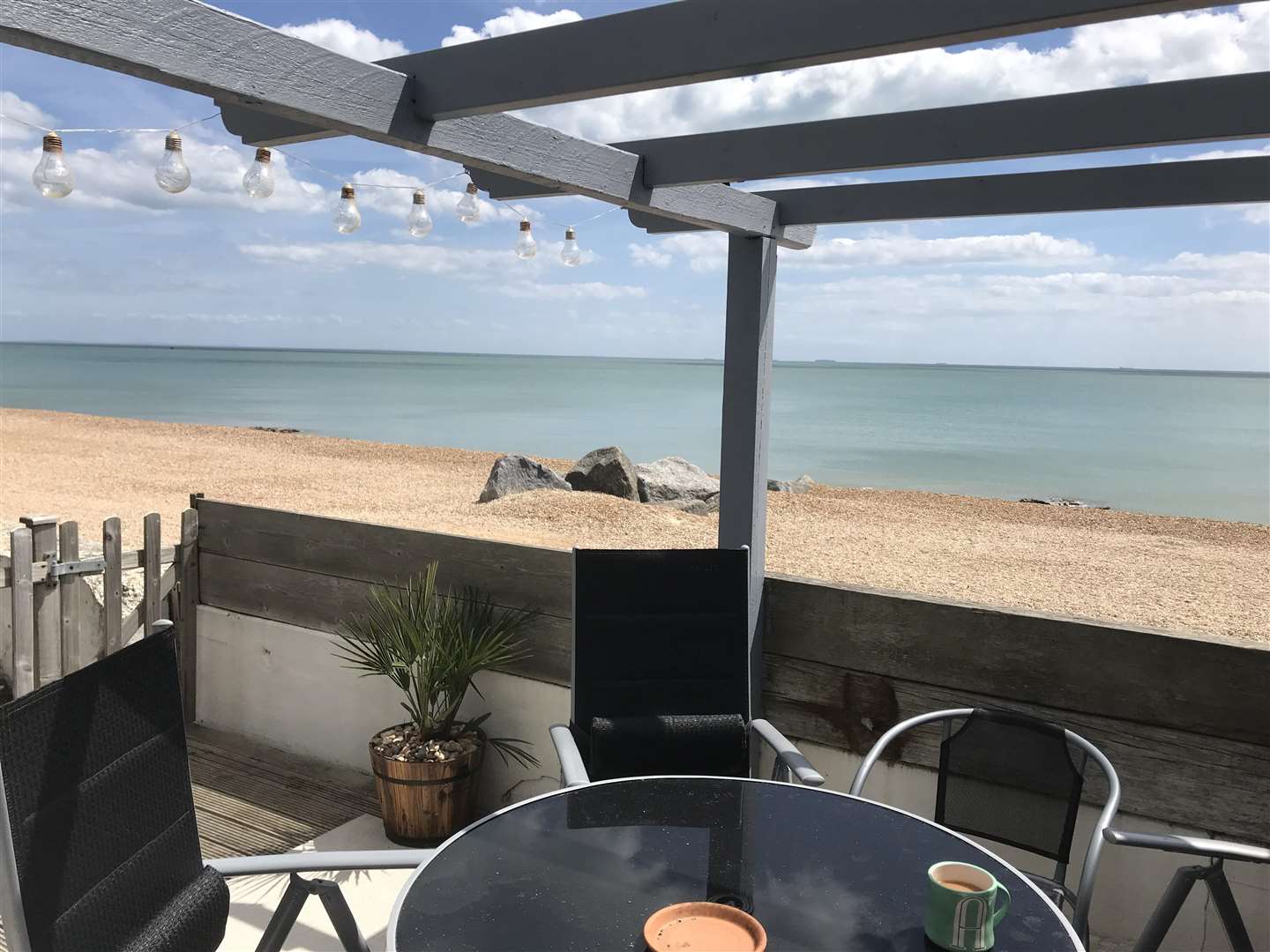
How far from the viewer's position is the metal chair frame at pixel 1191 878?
171 cm

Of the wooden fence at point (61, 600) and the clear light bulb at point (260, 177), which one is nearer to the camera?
the clear light bulb at point (260, 177)

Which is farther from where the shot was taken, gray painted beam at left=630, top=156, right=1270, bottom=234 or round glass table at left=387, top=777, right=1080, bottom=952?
gray painted beam at left=630, top=156, right=1270, bottom=234

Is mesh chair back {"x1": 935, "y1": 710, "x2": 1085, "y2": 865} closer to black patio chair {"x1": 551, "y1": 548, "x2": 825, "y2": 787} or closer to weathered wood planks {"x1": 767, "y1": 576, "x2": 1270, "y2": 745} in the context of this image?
weathered wood planks {"x1": 767, "y1": 576, "x2": 1270, "y2": 745}

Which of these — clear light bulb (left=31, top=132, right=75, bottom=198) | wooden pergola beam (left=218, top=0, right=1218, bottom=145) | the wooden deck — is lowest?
the wooden deck

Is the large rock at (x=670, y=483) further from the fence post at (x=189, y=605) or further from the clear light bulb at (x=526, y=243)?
the clear light bulb at (x=526, y=243)

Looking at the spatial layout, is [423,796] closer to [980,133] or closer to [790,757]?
[790,757]

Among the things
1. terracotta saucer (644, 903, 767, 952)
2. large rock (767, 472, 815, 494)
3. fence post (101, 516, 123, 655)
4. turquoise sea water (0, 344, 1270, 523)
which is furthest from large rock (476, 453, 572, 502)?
turquoise sea water (0, 344, 1270, 523)

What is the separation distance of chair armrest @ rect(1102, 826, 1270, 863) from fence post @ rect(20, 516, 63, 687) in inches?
131

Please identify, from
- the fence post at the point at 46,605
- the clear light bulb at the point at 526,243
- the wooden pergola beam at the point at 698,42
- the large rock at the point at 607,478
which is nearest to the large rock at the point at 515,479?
the large rock at the point at 607,478

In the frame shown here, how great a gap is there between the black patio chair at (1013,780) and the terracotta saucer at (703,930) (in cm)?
78

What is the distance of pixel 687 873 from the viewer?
1562 millimetres

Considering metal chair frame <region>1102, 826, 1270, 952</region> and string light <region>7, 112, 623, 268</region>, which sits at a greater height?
string light <region>7, 112, 623, 268</region>

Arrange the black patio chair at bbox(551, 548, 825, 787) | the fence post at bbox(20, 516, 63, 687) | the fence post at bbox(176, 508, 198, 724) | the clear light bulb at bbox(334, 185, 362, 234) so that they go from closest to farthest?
the clear light bulb at bbox(334, 185, 362, 234) → the black patio chair at bbox(551, 548, 825, 787) → the fence post at bbox(20, 516, 63, 687) → the fence post at bbox(176, 508, 198, 724)

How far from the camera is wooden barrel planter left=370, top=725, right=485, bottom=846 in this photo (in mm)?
2904
